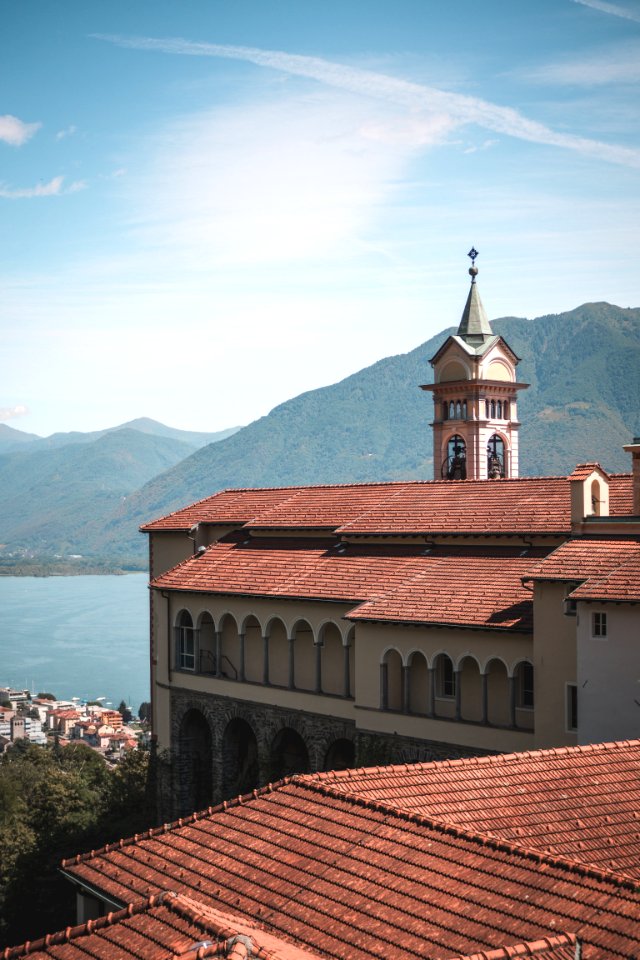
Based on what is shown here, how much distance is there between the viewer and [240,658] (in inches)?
1555

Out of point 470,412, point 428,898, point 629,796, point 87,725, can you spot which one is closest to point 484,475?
point 470,412

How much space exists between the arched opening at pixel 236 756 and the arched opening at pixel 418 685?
8371 mm

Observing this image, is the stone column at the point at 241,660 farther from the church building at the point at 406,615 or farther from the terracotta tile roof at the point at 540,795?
the terracotta tile roof at the point at 540,795

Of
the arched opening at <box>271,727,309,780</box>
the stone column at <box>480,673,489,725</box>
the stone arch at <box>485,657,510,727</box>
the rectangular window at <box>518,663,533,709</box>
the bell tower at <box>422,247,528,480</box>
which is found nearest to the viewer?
the rectangular window at <box>518,663,533,709</box>

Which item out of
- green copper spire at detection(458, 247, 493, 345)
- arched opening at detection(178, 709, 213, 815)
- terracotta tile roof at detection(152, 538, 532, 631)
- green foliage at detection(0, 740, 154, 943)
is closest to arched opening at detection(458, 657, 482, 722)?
terracotta tile roof at detection(152, 538, 532, 631)

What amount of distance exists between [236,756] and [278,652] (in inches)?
152

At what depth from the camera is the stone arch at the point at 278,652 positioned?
126 ft

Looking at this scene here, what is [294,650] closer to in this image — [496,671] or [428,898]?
[496,671]

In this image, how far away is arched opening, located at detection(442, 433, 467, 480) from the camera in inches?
1917

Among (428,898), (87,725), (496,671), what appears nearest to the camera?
(428,898)

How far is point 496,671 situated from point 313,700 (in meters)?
7.05

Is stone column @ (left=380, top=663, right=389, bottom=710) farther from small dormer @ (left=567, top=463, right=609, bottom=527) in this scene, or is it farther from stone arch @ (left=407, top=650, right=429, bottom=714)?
small dormer @ (left=567, top=463, right=609, bottom=527)

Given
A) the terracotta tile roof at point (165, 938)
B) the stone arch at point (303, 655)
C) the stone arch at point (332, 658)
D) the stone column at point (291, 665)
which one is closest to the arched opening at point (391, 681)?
the stone arch at point (332, 658)

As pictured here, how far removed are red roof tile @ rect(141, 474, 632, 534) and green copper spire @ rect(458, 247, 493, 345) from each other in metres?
10.9
